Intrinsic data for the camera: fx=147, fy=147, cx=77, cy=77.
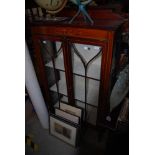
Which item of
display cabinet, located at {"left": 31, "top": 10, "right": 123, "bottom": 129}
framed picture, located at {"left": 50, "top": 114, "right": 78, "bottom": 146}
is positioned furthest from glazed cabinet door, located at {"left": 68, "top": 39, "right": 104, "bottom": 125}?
framed picture, located at {"left": 50, "top": 114, "right": 78, "bottom": 146}

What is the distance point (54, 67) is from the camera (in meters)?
1.42

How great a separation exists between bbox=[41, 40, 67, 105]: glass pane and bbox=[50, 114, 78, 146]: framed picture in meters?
0.24

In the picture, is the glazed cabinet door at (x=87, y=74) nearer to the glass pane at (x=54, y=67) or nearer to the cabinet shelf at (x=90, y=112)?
the cabinet shelf at (x=90, y=112)

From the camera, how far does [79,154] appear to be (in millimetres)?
1530

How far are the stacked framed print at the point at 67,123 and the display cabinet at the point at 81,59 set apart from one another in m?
0.08

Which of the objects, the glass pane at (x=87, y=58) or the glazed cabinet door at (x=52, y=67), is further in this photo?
the glazed cabinet door at (x=52, y=67)

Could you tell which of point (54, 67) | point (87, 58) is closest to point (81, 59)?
point (87, 58)

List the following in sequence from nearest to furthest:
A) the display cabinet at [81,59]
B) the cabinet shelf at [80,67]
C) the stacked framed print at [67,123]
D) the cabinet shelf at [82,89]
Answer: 1. the display cabinet at [81,59]
2. the cabinet shelf at [80,67]
3. the cabinet shelf at [82,89]
4. the stacked framed print at [67,123]

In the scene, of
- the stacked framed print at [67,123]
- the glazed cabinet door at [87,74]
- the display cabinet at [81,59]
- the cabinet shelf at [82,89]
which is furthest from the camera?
the stacked framed print at [67,123]

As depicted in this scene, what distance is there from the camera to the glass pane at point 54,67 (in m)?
1.31

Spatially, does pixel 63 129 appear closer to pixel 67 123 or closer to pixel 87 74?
pixel 67 123

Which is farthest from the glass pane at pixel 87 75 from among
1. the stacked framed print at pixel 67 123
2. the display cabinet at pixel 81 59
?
the stacked framed print at pixel 67 123

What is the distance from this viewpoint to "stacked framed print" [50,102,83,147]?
1.51 metres
